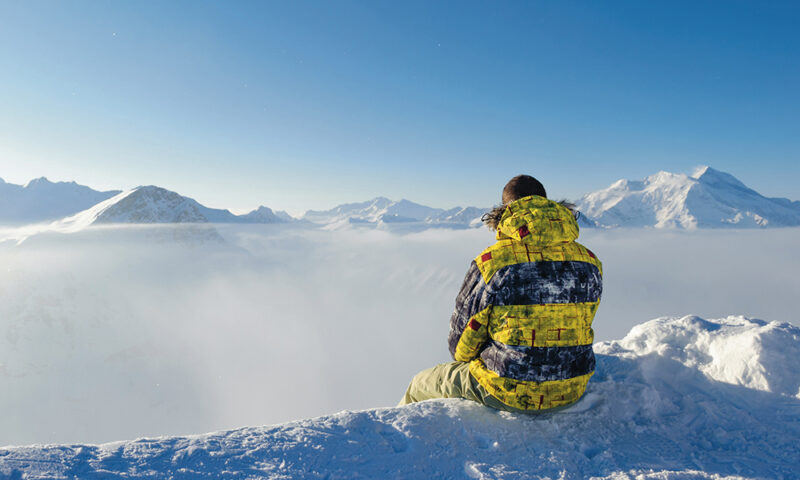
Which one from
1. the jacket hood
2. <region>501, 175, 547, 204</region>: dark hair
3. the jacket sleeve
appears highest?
<region>501, 175, 547, 204</region>: dark hair

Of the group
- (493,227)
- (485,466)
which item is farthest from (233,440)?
(493,227)

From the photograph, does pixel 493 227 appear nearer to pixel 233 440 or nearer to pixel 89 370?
pixel 233 440

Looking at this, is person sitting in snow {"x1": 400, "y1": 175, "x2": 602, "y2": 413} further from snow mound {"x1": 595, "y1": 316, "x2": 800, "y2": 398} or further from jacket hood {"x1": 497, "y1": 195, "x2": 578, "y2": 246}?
snow mound {"x1": 595, "y1": 316, "x2": 800, "y2": 398}

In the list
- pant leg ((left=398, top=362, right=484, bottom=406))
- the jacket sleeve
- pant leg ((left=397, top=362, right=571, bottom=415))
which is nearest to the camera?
the jacket sleeve

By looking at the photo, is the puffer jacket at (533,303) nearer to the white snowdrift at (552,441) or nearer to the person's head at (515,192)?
the person's head at (515,192)

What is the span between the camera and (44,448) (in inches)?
101

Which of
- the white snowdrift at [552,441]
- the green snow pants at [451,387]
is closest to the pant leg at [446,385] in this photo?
the green snow pants at [451,387]

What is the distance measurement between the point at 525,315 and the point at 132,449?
131 inches

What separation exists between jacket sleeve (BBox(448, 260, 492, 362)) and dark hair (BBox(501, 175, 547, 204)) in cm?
77

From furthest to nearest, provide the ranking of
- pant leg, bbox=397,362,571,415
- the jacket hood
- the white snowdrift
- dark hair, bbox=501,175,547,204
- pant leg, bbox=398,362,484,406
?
1. pant leg, bbox=398,362,484,406
2. pant leg, bbox=397,362,571,415
3. dark hair, bbox=501,175,547,204
4. the jacket hood
5. the white snowdrift

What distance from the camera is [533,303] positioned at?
9.96 ft

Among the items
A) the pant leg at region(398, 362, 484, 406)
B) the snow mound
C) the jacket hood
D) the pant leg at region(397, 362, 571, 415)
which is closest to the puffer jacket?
the jacket hood

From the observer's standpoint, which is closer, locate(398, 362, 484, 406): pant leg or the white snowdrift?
the white snowdrift

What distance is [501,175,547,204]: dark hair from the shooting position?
3.38 metres
